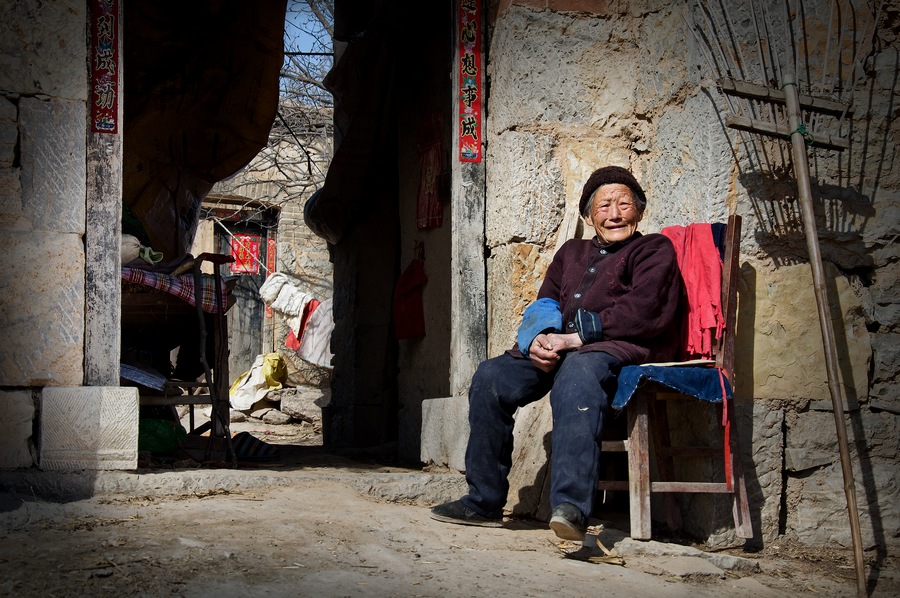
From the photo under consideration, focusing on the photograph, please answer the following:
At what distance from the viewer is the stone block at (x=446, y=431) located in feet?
15.7

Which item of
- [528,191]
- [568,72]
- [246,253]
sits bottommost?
[528,191]

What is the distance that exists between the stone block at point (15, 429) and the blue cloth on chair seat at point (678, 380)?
8.67ft

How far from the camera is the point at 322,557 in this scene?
3088mm

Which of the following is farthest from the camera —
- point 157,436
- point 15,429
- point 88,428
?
point 157,436

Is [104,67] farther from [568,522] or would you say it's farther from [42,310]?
[568,522]

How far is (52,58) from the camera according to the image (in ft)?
14.3

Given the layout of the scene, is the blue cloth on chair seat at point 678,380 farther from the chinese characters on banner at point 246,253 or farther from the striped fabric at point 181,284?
the chinese characters on banner at point 246,253

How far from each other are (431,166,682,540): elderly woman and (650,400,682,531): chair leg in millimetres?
289

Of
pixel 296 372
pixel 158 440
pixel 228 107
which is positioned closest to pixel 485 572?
pixel 158 440

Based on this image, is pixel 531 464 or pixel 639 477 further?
pixel 531 464

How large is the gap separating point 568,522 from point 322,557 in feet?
2.80

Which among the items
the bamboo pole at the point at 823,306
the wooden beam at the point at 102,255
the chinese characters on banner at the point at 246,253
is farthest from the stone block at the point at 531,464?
the chinese characters on banner at the point at 246,253

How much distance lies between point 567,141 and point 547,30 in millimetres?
607

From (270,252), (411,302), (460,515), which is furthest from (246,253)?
(460,515)
